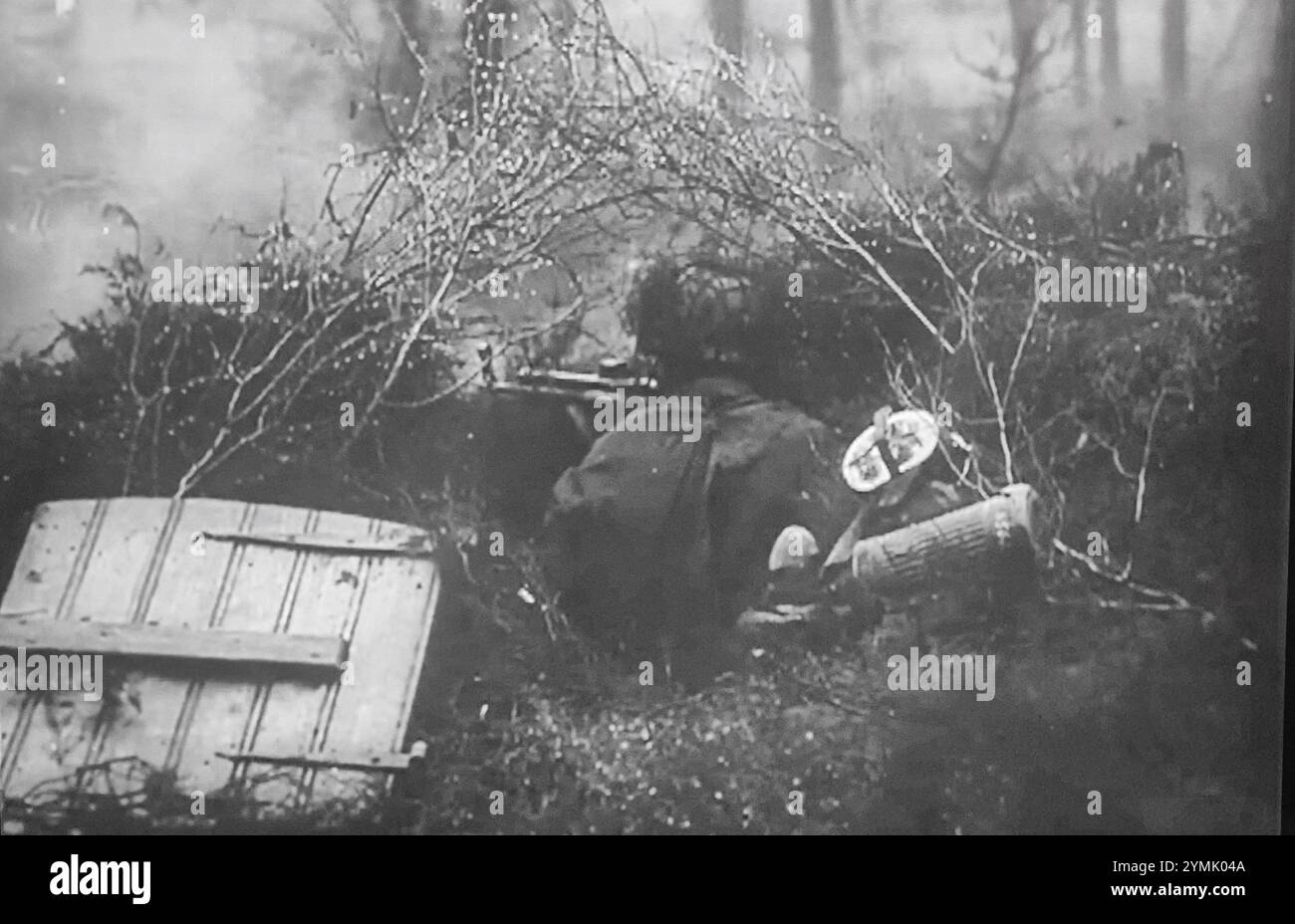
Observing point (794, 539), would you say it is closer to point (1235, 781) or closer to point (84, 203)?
point (1235, 781)

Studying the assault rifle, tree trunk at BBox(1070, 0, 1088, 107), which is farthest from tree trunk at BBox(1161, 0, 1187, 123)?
the assault rifle

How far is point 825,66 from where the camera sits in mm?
2229

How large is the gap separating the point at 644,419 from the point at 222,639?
2.45 ft

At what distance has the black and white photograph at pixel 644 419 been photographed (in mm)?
2211

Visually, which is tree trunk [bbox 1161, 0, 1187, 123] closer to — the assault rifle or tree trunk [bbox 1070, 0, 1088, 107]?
tree trunk [bbox 1070, 0, 1088, 107]

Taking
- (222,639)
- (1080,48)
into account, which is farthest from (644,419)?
(1080,48)

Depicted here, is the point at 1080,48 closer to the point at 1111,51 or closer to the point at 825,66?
the point at 1111,51

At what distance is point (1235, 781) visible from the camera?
2266mm

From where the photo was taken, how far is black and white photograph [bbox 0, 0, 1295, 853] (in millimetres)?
2211

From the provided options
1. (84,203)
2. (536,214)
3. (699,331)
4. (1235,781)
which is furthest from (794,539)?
(84,203)

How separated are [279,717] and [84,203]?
87cm

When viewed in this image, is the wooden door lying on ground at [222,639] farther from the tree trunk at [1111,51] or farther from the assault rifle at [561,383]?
the tree trunk at [1111,51]

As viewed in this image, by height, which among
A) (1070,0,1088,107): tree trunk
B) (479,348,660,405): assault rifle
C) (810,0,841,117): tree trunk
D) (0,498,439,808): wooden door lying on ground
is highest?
(1070,0,1088,107): tree trunk
